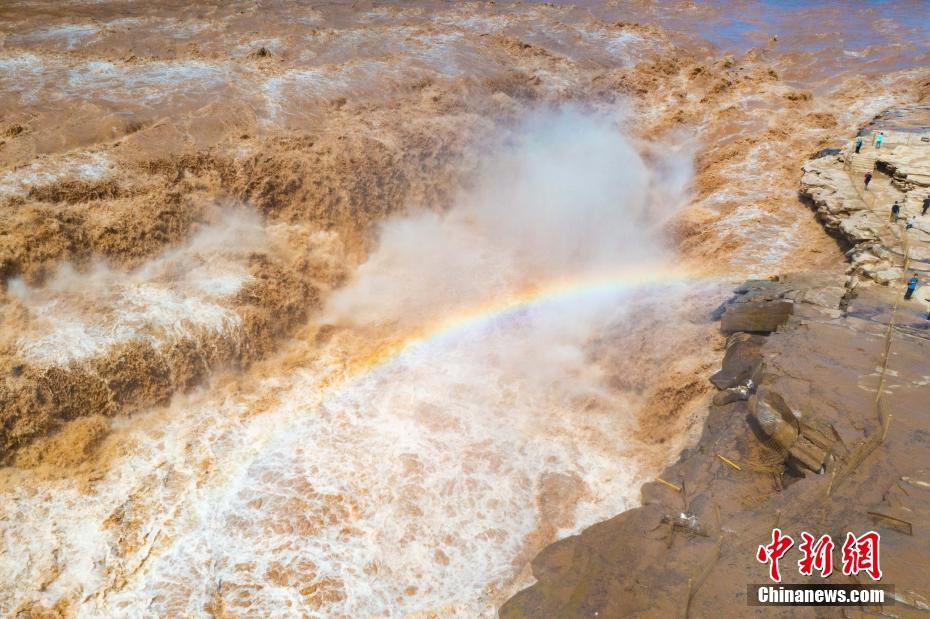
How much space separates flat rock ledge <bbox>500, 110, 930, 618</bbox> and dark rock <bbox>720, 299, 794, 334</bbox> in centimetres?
2

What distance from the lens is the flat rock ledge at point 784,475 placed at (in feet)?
15.7

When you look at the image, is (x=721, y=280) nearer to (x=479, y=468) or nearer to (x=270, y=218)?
(x=479, y=468)

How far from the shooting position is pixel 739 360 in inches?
292

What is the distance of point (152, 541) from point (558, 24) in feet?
65.4

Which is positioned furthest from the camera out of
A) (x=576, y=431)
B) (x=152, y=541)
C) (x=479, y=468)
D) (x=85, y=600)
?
(x=576, y=431)

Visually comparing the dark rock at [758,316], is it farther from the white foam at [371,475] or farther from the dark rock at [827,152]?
the dark rock at [827,152]

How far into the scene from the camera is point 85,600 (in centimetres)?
602

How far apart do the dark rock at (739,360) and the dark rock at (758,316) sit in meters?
0.12

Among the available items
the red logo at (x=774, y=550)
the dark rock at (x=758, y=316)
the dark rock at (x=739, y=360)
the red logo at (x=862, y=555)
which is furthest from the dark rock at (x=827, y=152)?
the red logo at (x=774, y=550)

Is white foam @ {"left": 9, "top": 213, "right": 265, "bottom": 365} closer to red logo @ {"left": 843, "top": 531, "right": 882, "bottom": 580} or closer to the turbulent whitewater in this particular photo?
the turbulent whitewater

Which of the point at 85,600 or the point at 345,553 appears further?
the point at 345,553

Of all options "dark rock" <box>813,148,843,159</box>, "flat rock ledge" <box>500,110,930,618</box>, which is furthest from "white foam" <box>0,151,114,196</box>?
"dark rock" <box>813,148,843,159</box>

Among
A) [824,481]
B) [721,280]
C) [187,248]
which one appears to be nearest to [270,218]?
[187,248]

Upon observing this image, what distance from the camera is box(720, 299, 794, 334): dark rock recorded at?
7.69 metres
